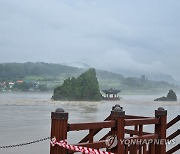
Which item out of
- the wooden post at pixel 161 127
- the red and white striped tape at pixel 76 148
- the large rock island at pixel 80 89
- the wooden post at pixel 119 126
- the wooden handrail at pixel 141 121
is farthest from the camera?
the large rock island at pixel 80 89

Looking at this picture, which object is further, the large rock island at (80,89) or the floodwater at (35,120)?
the large rock island at (80,89)

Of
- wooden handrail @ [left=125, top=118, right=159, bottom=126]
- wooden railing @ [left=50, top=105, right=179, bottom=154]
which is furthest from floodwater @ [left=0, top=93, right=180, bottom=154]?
wooden handrail @ [left=125, top=118, right=159, bottom=126]

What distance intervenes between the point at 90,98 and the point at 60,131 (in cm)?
8626

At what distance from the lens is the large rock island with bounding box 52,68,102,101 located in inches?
3487

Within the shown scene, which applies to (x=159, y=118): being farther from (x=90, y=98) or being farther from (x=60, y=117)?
Answer: (x=90, y=98)

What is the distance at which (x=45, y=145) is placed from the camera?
13.3 meters

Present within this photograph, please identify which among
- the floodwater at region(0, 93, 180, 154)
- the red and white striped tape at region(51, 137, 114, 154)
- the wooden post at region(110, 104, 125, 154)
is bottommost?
the floodwater at region(0, 93, 180, 154)

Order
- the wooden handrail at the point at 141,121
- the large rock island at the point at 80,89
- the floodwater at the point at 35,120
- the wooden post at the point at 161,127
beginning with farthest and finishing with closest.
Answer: the large rock island at the point at 80,89
the floodwater at the point at 35,120
the wooden post at the point at 161,127
the wooden handrail at the point at 141,121

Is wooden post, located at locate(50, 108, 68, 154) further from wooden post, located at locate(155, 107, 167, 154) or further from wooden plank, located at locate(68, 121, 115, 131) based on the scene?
wooden post, located at locate(155, 107, 167, 154)

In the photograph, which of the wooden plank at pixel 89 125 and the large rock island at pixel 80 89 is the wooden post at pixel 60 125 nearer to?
the wooden plank at pixel 89 125

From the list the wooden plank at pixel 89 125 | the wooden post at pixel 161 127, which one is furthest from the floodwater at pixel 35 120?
the wooden plank at pixel 89 125

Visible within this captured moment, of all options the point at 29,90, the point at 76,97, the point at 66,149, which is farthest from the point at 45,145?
the point at 29,90

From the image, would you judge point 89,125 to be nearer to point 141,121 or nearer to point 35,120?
point 141,121

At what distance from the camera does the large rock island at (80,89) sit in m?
88.6
